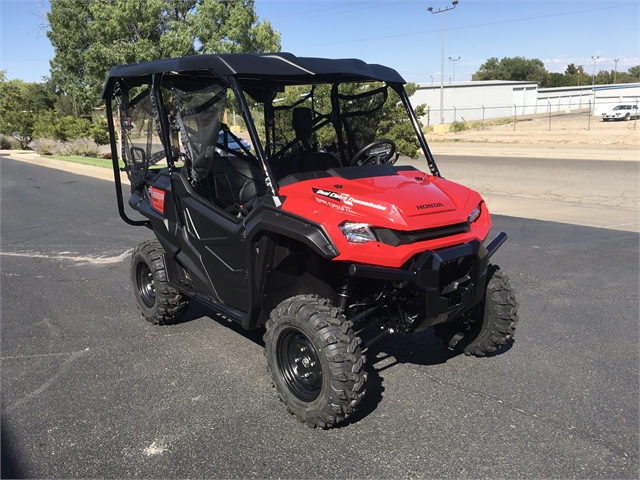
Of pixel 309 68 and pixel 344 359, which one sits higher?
pixel 309 68

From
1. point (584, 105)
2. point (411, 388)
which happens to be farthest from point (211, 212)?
point (584, 105)

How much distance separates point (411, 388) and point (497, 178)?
13293mm

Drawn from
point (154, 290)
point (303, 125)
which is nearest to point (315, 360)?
point (303, 125)

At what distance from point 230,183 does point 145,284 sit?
1.65 meters

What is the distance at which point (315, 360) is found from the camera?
11.4 ft

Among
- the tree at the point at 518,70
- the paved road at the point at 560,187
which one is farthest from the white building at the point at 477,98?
the paved road at the point at 560,187

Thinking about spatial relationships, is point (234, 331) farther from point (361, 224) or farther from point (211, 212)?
point (361, 224)

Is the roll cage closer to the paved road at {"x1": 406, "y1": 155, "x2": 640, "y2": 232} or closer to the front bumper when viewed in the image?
the front bumper

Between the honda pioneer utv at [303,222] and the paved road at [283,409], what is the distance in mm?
299

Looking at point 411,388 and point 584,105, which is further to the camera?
point 584,105

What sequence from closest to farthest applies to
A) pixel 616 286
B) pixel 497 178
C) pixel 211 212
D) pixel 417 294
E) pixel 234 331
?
pixel 417 294 < pixel 211 212 < pixel 234 331 < pixel 616 286 < pixel 497 178

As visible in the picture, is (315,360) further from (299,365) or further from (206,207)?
(206,207)

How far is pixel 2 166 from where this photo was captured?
955 inches

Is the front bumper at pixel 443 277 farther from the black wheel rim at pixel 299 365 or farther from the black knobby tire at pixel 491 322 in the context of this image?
the black wheel rim at pixel 299 365
